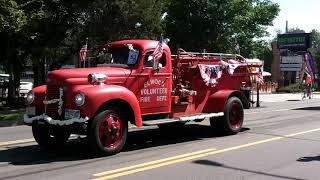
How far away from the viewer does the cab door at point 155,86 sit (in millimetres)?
11094

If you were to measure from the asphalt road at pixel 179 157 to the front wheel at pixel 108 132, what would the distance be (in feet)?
0.62

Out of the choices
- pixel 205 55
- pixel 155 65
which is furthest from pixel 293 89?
pixel 155 65

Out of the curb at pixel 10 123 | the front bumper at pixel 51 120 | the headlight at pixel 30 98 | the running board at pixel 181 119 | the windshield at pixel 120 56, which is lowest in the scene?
the curb at pixel 10 123

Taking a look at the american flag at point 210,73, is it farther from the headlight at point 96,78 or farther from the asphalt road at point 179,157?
the headlight at point 96,78

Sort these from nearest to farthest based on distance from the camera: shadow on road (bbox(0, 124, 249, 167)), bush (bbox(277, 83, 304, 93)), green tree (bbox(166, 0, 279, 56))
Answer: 1. shadow on road (bbox(0, 124, 249, 167))
2. green tree (bbox(166, 0, 279, 56))
3. bush (bbox(277, 83, 304, 93))

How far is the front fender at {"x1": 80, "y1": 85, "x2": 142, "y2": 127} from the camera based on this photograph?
31.5 ft

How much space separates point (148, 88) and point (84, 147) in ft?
5.83

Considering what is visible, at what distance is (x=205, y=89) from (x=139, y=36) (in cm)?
1460

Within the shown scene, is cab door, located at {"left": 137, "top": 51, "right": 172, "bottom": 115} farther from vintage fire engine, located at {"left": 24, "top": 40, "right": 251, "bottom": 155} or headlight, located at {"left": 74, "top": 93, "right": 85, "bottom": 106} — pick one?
headlight, located at {"left": 74, "top": 93, "right": 85, "bottom": 106}

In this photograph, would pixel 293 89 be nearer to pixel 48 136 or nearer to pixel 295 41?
pixel 295 41

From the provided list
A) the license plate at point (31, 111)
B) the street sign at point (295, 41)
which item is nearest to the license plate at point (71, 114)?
the license plate at point (31, 111)

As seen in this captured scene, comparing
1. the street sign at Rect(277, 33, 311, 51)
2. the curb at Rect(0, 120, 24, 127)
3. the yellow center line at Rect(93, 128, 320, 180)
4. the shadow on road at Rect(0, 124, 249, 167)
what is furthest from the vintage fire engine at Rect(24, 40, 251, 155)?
the street sign at Rect(277, 33, 311, 51)

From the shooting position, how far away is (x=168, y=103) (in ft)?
38.5

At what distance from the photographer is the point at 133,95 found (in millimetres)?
10547
